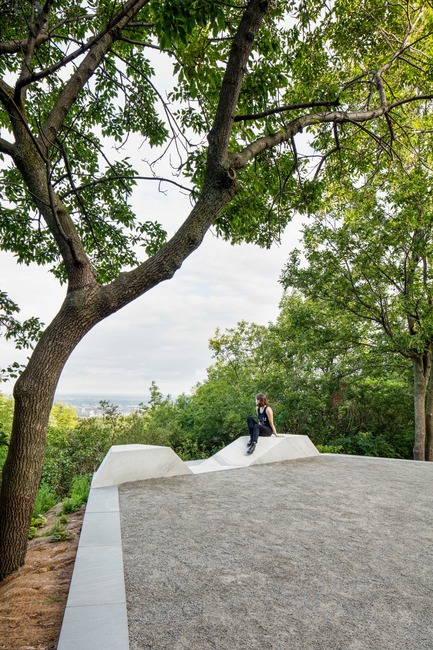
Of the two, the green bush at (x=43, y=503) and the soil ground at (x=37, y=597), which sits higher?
the soil ground at (x=37, y=597)

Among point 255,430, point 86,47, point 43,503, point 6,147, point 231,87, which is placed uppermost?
point 86,47

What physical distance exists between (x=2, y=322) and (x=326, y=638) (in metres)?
4.72

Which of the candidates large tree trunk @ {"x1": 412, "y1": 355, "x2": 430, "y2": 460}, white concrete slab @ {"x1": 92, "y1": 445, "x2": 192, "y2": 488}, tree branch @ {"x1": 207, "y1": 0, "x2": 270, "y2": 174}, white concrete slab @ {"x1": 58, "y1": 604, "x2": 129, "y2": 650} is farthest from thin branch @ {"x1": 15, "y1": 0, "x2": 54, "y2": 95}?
large tree trunk @ {"x1": 412, "y1": 355, "x2": 430, "y2": 460}

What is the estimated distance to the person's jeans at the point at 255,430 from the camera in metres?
7.99

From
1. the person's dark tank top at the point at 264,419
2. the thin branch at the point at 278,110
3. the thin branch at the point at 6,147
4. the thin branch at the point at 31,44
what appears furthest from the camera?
the person's dark tank top at the point at 264,419

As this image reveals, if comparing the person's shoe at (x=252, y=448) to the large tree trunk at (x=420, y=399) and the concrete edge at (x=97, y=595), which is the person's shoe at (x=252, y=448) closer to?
the concrete edge at (x=97, y=595)

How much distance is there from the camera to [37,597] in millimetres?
2590

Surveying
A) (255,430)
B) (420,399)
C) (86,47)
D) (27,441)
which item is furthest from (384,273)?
(27,441)

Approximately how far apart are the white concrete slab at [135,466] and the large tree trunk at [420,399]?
24.6 ft

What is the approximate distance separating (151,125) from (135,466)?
17.7 feet

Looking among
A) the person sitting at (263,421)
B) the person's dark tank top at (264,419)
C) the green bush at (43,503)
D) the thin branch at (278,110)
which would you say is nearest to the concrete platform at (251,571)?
the green bush at (43,503)

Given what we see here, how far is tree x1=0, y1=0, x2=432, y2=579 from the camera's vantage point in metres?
3.23

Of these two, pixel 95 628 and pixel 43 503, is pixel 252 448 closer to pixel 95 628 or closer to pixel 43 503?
pixel 43 503

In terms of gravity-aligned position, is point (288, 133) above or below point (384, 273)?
below
